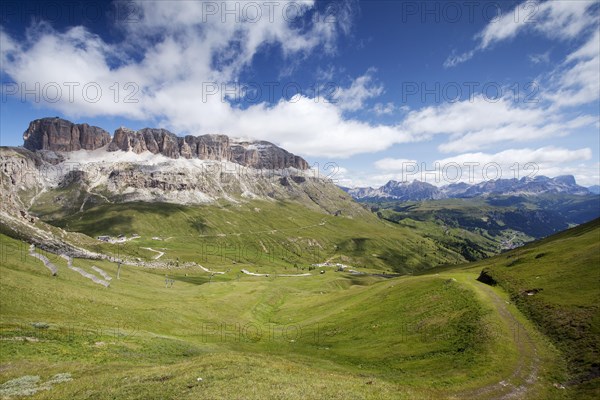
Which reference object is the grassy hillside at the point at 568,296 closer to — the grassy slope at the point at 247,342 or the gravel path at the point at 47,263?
the grassy slope at the point at 247,342

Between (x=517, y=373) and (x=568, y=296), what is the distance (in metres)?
25.3

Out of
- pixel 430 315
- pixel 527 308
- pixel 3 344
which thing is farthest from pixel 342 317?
pixel 3 344

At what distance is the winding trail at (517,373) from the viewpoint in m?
38.3

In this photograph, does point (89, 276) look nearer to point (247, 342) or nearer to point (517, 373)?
point (247, 342)

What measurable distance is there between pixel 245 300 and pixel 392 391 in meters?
81.2

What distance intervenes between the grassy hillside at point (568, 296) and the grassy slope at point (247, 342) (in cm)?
345

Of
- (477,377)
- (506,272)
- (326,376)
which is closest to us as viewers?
(326,376)

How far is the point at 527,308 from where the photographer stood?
60594mm

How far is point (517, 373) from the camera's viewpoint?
1670 inches

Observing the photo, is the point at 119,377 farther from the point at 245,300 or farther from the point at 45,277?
the point at 245,300

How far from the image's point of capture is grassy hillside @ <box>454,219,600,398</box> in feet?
140

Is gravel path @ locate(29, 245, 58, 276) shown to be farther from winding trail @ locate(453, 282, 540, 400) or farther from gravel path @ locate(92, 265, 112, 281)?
winding trail @ locate(453, 282, 540, 400)

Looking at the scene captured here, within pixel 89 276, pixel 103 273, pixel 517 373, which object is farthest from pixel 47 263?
pixel 517 373

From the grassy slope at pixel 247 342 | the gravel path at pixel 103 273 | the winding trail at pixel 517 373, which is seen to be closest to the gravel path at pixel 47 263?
the grassy slope at pixel 247 342
